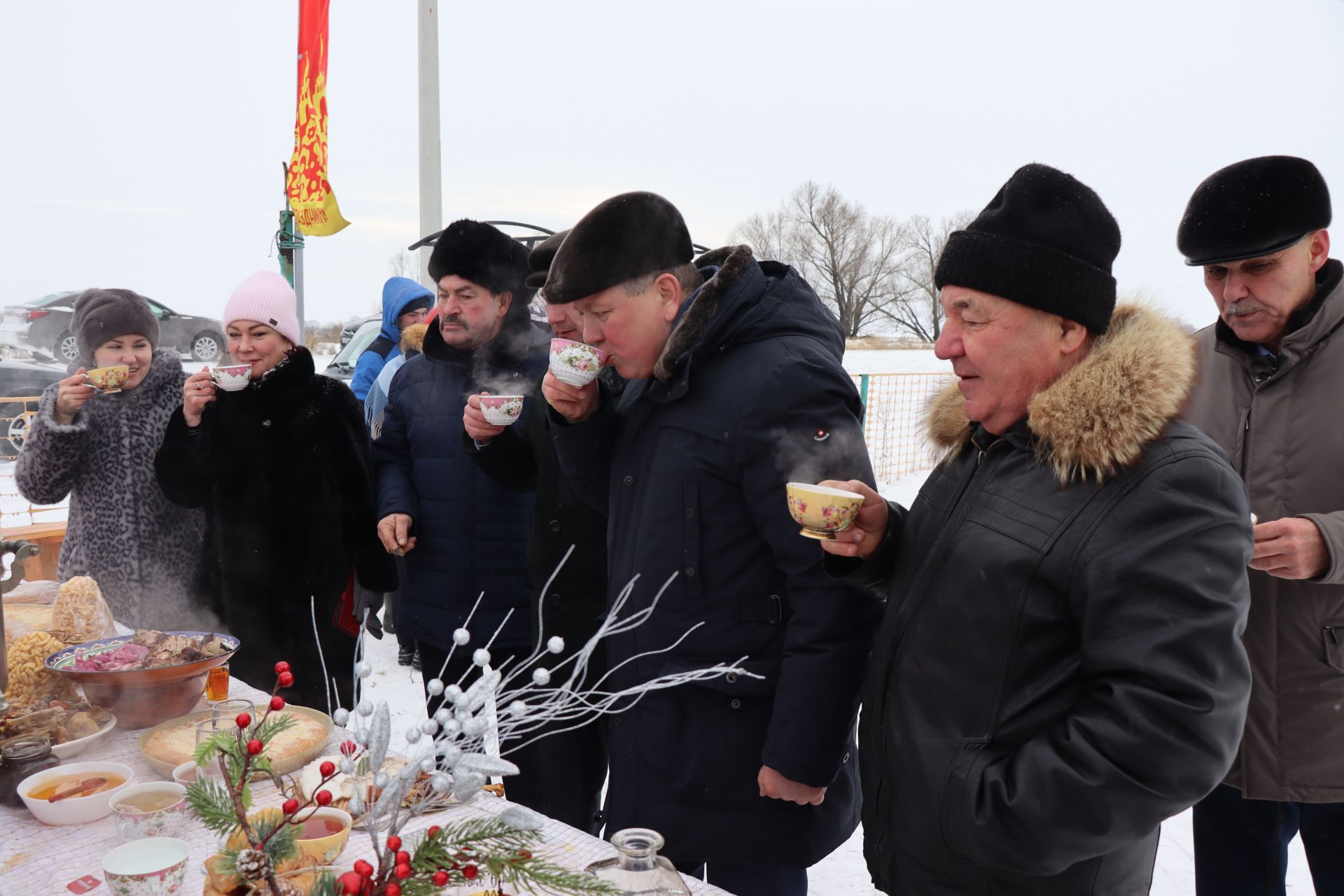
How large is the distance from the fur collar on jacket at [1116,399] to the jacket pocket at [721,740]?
890 millimetres

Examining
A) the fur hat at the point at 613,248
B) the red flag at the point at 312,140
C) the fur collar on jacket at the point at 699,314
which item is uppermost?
the red flag at the point at 312,140

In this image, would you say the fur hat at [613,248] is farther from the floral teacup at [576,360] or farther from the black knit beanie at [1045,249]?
the black knit beanie at [1045,249]

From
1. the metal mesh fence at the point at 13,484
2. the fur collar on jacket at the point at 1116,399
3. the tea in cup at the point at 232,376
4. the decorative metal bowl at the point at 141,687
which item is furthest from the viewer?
the metal mesh fence at the point at 13,484

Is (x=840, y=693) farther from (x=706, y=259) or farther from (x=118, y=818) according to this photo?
(x=118, y=818)

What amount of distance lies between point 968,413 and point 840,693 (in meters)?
0.69

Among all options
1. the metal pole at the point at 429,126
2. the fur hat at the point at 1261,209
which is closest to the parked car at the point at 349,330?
the metal pole at the point at 429,126

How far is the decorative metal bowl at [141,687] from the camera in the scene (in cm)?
203

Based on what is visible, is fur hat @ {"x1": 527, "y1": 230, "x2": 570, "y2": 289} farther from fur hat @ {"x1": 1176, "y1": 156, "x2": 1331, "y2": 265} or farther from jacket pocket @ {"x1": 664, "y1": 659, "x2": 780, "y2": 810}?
fur hat @ {"x1": 1176, "y1": 156, "x2": 1331, "y2": 265}

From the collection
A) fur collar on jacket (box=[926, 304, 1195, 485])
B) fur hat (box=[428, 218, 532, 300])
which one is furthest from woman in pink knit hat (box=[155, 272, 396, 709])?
fur collar on jacket (box=[926, 304, 1195, 485])

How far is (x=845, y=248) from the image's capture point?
151 inches

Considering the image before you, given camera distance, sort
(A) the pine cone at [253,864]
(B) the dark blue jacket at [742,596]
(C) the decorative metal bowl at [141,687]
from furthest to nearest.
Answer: (C) the decorative metal bowl at [141,687], (B) the dark blue jacket at [742,596], (A) the pine cone at [253,864]

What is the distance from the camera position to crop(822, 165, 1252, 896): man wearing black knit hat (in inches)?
48.7

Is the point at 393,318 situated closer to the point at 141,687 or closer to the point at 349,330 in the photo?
the point at 141,687

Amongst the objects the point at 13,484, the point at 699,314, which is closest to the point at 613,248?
the point at 699,314
